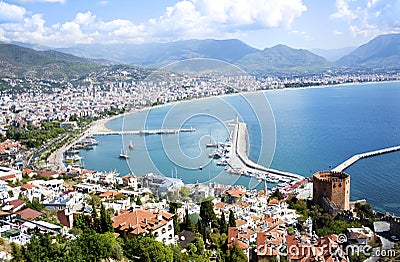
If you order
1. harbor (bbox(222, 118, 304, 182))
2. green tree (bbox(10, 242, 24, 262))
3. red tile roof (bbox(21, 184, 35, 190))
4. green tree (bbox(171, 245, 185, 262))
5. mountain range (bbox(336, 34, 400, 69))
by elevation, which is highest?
mountain range (bbox(336, 34, 400, 69))

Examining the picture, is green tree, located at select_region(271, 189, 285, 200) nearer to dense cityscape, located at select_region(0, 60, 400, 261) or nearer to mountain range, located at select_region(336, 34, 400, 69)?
dense cityscape, located at select_region(0, 60, 400, 261)

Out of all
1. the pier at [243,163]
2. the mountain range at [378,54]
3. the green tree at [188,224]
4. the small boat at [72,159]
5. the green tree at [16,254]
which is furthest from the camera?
the mountain range at [378,54]

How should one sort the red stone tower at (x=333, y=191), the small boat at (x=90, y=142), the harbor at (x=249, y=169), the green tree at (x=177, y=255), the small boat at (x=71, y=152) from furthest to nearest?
the small boat at (x=90, y=142)
the small boat at (x=71, y=152)
the harbor at (x=249, y=169)
the red stone tower at (x=333, y=191)
the green tree at (x=177, y=255)

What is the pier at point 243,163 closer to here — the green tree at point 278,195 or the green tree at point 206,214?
the green tree at point 278,195

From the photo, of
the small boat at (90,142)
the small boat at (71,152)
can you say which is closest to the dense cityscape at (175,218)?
the small boat at (71,152)

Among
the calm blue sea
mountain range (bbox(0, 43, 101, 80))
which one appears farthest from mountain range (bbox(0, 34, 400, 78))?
the calm blue sea

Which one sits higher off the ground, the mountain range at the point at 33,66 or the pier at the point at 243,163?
the mountain range at the point at 33,66

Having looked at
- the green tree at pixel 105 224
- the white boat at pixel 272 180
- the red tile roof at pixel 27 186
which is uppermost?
the green tree at pixel 105 224
